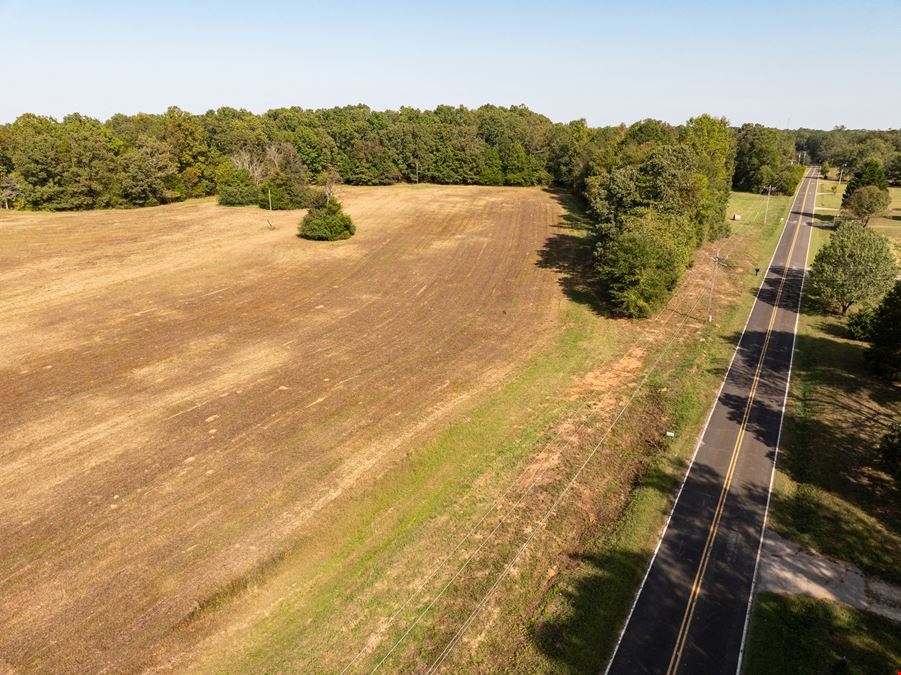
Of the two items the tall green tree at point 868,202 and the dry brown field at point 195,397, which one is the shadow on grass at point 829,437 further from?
the tall green tree at point 868,202

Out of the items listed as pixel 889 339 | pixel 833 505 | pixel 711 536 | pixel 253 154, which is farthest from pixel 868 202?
pixel 253 154

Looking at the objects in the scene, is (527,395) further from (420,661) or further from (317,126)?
(317,126)

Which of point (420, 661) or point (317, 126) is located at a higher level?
point (317, 126)

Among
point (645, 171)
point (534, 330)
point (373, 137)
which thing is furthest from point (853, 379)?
point (373, 137)

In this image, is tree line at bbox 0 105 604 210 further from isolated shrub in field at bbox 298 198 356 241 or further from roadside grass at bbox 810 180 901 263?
roadside grass at bbox 810 180 901 263

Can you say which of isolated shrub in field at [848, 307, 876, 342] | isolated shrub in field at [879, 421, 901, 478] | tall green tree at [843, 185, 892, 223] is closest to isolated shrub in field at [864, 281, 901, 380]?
isolated shrub in field at [848, 307, 876, 342]

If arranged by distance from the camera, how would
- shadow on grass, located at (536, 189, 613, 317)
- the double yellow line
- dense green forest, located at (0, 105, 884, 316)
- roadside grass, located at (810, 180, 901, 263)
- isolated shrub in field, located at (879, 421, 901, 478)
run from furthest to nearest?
roadside grass, located at (810, 180, 901, 263), dense green forest, located at (0, 105, 884, 316), shadow on grass, located at (536, 189, 613, 317), isolated shrub in field, located at (879, 421, 901, 478), the double yellow line

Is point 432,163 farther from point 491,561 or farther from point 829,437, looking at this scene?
point 491,561
